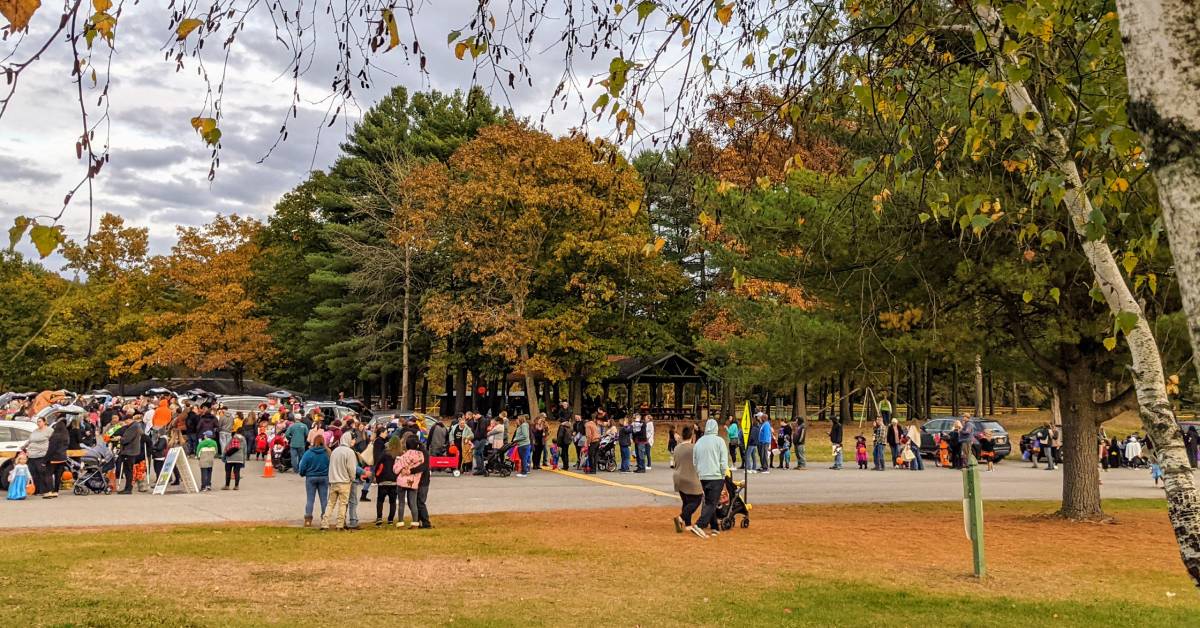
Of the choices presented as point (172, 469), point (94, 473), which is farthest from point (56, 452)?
point (172, 469)

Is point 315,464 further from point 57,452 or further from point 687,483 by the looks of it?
point 57,452

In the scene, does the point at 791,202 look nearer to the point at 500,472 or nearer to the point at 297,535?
the point at 297,535

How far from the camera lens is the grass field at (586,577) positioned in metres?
8.72

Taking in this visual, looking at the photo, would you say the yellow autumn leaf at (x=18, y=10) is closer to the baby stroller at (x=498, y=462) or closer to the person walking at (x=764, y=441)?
the baby stroller at (x=498, y=462)

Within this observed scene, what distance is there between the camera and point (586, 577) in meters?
10.6

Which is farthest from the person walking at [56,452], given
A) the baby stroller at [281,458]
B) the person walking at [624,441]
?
the person walking at [624,441]

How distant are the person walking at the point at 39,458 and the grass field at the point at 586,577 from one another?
17.9 ft

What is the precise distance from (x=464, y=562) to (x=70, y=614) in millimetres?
4555

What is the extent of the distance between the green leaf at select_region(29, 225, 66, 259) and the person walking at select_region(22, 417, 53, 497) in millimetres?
18575

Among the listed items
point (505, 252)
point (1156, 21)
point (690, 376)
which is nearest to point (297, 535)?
point (1156, 21)

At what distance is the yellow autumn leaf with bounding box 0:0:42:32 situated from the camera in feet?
7.97

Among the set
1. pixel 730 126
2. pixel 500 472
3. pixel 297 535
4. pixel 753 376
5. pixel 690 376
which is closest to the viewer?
pixel 730 126

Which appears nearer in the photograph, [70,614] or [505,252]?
[70,614]

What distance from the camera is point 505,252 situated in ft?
135
